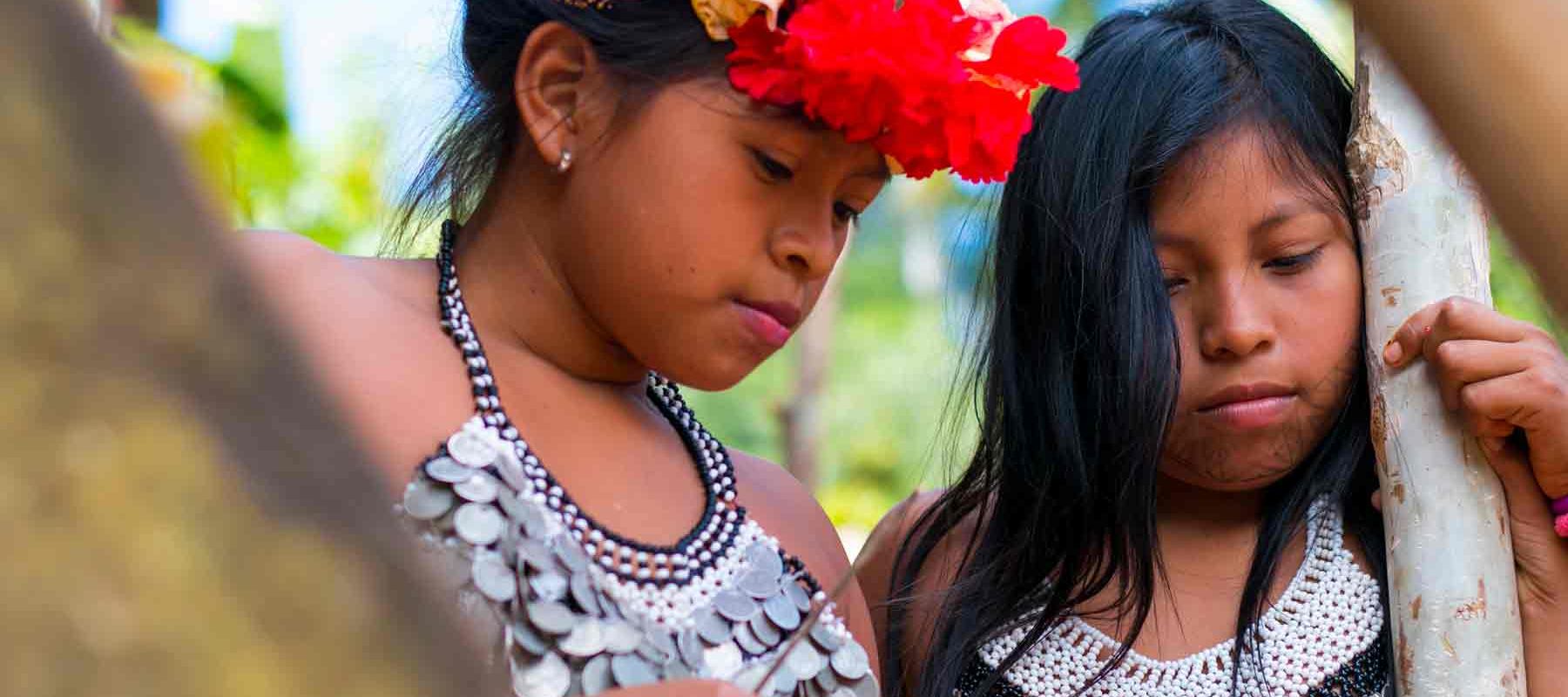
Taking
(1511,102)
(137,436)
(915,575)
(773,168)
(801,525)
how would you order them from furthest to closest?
(915,575) → (801,525) → (773,168) → (1511,102) → (137,436)

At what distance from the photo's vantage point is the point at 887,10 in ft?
5.60

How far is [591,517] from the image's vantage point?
5.51 feet

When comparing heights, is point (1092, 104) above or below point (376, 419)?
above

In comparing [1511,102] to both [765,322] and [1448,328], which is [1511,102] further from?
[1448,328]

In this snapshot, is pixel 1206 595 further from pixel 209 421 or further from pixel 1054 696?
pixel 209 421

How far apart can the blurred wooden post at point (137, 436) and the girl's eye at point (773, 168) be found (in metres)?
1.25

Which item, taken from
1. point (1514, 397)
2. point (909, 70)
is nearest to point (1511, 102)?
point (909, 70)

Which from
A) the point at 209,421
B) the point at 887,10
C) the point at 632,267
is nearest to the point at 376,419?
the point at 632,267

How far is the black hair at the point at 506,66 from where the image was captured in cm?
177

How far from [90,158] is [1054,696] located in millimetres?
1816

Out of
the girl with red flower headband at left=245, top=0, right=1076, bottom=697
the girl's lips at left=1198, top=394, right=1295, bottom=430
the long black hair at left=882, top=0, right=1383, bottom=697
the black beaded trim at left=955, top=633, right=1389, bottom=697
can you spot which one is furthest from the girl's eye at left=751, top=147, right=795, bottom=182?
the black beaded trim at left=955, top=633, right=1389, bottom=697

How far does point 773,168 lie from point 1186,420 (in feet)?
2.45

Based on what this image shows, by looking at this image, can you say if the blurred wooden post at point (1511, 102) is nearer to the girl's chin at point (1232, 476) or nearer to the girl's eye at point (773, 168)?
the girl's eye at point (773, 168)

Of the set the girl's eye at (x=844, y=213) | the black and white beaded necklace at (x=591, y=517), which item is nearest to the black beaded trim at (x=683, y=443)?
the black and white beaded necklace at (x=591, y=517)
